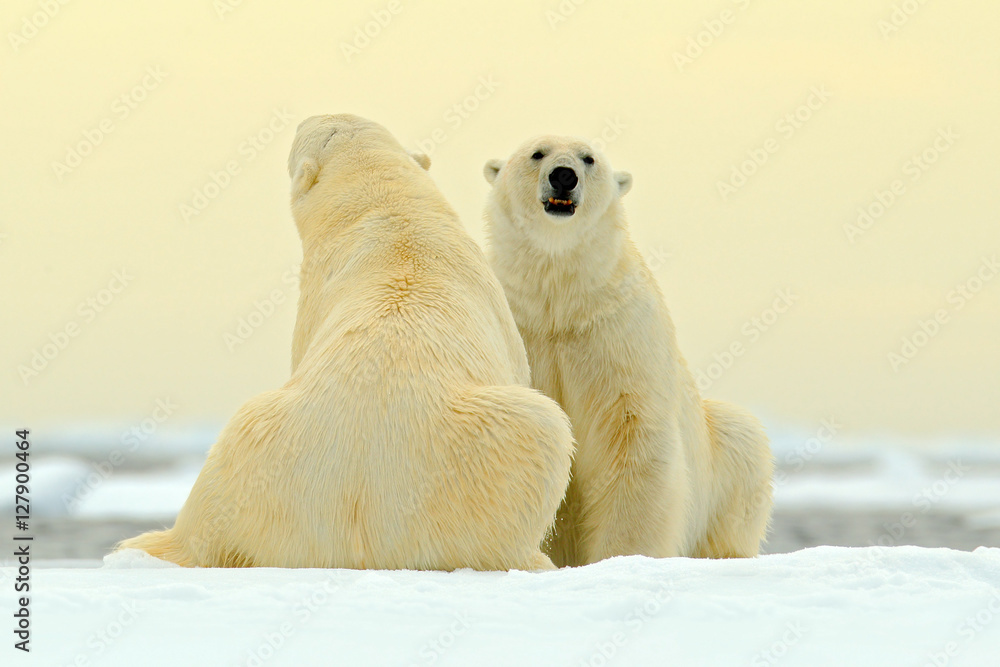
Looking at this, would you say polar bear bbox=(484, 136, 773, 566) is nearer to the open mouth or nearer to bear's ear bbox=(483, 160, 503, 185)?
the open mouth

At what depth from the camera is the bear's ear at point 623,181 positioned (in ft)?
20.1

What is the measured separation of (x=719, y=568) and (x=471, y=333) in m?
1.47

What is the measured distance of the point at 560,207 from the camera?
5629 mm

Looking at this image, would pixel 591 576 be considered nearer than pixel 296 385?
Yes

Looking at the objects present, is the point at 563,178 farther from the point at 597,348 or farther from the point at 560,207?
the point at 597,348

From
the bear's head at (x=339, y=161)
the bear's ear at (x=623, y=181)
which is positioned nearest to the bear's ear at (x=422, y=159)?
the bear's head at (x=339, y=161)

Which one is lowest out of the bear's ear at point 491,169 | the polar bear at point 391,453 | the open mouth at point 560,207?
the polar bear at point 391,453

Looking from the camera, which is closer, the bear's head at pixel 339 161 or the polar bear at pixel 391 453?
the polar bear at pixel 391 453

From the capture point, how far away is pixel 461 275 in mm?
4645

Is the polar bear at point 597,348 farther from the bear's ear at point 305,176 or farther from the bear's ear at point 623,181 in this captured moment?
the bear's ear at point 305,176

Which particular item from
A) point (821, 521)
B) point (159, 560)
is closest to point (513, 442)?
point (159, 560)

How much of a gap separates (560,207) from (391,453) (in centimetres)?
213

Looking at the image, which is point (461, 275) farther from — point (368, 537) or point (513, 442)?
point (368, 537)

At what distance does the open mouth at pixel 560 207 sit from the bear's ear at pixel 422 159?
2.24 feet
